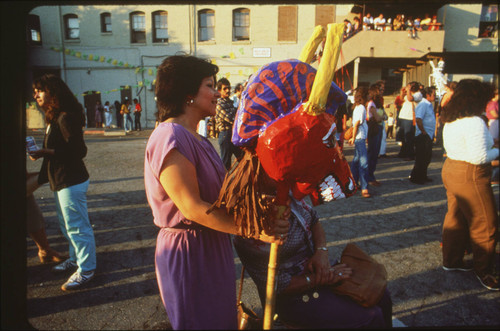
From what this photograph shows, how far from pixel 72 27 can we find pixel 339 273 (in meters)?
25.1

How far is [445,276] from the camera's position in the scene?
9.99ft

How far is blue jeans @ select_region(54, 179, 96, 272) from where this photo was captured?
2.84 meters

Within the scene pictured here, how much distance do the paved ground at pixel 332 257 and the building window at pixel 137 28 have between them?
17.7 metres

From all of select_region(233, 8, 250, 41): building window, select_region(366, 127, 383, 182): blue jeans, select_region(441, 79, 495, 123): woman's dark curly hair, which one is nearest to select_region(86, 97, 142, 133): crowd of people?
select_region(233, 8, 250, 41): building window

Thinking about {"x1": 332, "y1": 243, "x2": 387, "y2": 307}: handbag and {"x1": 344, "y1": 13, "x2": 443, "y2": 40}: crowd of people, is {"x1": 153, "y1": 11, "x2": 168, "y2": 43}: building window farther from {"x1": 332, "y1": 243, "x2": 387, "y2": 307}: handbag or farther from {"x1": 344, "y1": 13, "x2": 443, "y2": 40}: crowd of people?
{"x1": 332, "y1": 243, "x2": 387, "y2": 307}: handbag

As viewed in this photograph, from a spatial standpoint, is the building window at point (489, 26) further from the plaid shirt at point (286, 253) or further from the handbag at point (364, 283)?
the plaid shirt at point (286, 253)

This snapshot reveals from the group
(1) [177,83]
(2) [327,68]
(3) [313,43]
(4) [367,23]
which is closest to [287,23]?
(4) [367,23]

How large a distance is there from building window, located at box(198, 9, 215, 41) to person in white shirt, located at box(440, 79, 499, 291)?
1927 centimetres

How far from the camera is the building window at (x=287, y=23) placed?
59.9 ft

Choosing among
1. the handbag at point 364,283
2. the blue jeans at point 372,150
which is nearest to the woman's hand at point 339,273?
the handbag at point 364,283

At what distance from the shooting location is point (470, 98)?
2.70 m

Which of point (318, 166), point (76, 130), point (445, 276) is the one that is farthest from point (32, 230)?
point (445, 276)

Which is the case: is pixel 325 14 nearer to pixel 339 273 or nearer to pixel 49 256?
pixel 49 256

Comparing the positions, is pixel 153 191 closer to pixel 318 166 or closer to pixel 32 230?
pixel 318 166
